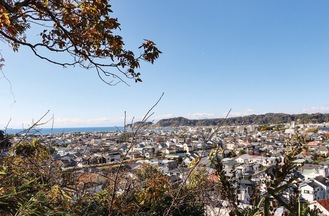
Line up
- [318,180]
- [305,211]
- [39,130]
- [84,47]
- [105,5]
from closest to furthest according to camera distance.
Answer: [305,211] < [39,130] < [105,5] < [84,47] < [318,180]

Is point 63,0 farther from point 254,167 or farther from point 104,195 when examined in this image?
point 254,167

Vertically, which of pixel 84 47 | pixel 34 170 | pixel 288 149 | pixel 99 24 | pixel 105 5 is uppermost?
pixel 105 5

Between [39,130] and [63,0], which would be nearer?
[39,130]

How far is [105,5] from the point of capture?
2184 mm

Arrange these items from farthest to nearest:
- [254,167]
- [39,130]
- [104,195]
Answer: [254,167], [104,195], [39,130]

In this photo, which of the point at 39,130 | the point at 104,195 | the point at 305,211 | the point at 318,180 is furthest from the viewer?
the point at 318,180

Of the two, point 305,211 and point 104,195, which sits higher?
point 305,211

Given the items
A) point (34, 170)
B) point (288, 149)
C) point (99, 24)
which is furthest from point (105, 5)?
point (288, 149)

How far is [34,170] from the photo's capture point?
2.41m

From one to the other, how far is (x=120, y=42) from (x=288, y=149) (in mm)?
1787

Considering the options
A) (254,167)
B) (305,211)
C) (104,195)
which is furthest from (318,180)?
(305,211)

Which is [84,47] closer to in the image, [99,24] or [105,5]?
[99,24]

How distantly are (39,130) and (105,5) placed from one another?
119 centimetres

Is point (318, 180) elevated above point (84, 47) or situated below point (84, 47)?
below
